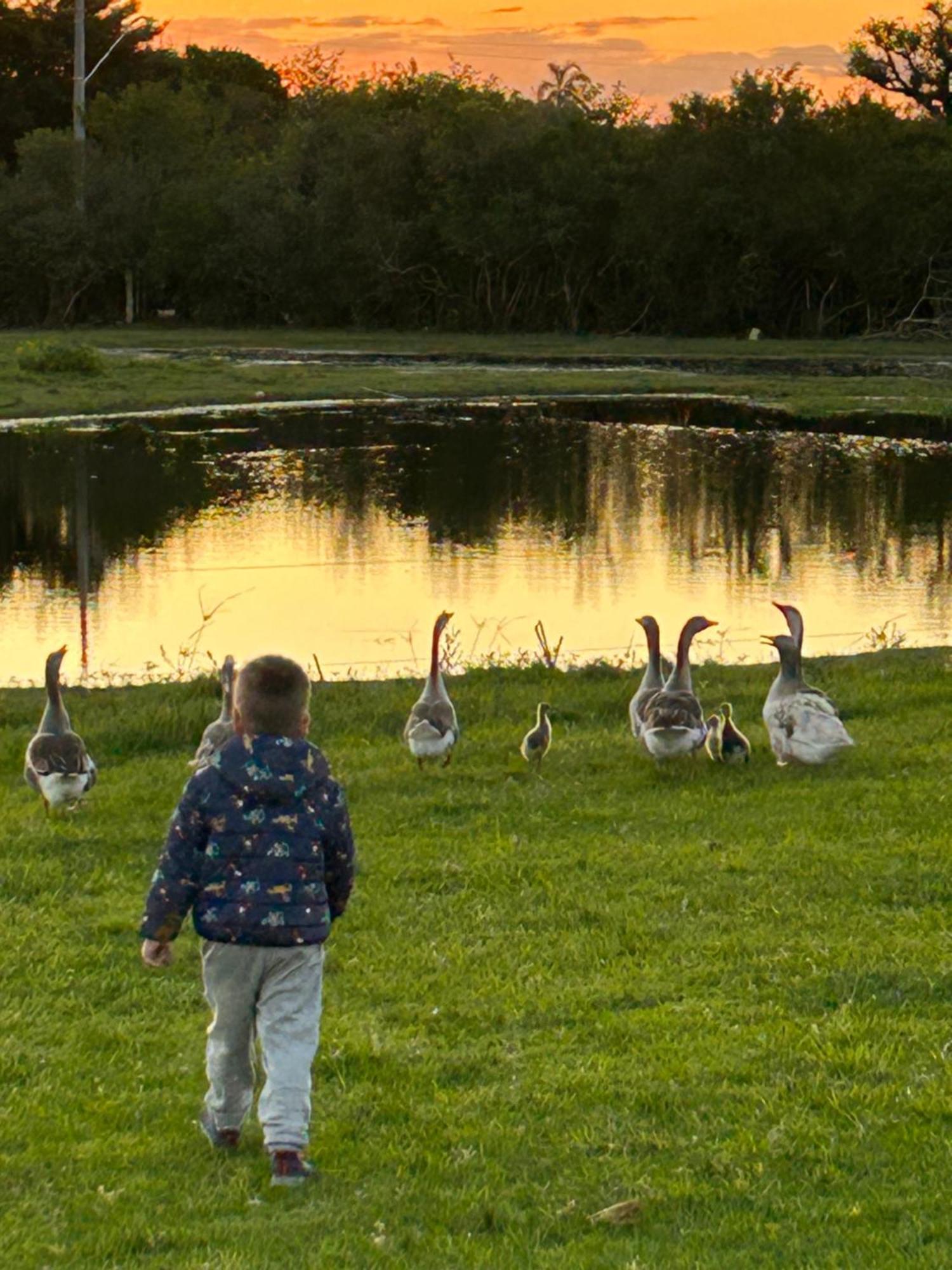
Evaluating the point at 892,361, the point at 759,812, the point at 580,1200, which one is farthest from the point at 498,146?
the point at 580,1200

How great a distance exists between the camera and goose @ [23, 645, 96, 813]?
11648mm

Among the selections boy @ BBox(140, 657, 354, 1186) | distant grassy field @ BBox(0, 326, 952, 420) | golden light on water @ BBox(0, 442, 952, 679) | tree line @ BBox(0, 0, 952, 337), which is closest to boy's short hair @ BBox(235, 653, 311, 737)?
boy @ BBox(140, 657, 354, 1186)

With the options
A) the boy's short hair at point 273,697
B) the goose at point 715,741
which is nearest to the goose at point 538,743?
the goose at point 715,741

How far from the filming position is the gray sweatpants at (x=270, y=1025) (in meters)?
6.57

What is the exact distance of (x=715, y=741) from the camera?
12.9 metres

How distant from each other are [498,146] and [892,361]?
1972cm

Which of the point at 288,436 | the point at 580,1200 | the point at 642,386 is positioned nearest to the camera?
the point at 580,1200

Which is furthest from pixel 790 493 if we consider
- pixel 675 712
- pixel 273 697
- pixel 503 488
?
pixel 273 697

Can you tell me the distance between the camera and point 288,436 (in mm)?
38812

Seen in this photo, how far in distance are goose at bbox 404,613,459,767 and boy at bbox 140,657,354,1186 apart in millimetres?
6044

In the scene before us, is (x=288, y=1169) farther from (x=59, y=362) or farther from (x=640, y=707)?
(x=59, y=362)

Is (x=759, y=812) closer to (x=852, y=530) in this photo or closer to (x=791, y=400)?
(x=852, y=530)

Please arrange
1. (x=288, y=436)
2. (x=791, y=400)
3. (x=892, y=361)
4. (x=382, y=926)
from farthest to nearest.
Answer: (x=892, y=361), (x=791, y=400), (x=288, y=436), (x=382, y=926)

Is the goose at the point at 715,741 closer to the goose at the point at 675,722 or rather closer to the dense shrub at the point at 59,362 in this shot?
the goose at the point at 675,722
